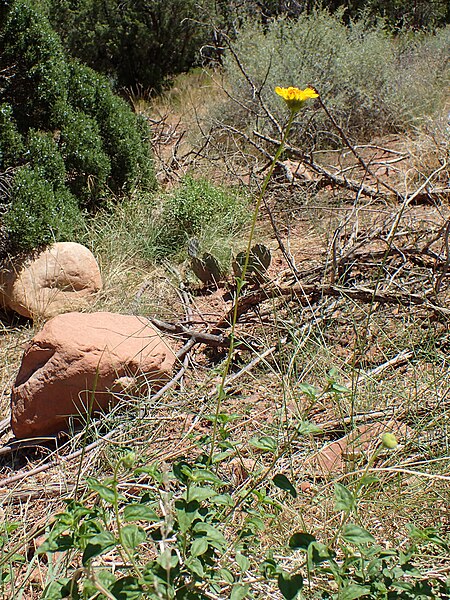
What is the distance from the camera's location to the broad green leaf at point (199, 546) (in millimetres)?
1104

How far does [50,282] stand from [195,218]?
1066mm

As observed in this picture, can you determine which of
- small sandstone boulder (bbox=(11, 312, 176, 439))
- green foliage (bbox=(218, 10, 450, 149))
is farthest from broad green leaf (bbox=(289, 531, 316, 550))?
green foliage (bbox=(218, 10, 450, 149))

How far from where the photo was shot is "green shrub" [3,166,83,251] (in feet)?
10.4

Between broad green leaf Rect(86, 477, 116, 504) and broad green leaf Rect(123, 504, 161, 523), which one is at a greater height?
broad green leaf Rect(86, 477, 116, 504)

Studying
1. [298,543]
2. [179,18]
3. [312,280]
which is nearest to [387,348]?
[312,280]

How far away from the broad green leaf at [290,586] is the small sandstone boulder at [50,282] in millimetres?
2306

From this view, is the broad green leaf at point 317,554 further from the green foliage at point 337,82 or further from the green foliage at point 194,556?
the green foliage at point 337,82

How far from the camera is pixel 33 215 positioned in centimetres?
321

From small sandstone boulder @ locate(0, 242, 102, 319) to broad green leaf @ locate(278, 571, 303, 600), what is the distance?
231 centimetres

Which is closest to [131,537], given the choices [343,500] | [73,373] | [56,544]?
[56,544]

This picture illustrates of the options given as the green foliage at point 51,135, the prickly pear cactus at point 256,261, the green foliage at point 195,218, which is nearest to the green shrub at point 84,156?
the green foliage at point 51,135

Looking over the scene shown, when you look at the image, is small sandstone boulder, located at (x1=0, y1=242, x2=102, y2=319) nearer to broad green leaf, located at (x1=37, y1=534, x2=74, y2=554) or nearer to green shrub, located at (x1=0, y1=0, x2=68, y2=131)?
green shrub, located at (x1=0, y1=0, x2=68, y2=131)

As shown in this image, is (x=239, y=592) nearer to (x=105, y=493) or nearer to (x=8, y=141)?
(x=105, y=493)

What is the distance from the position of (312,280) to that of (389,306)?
40 cm
